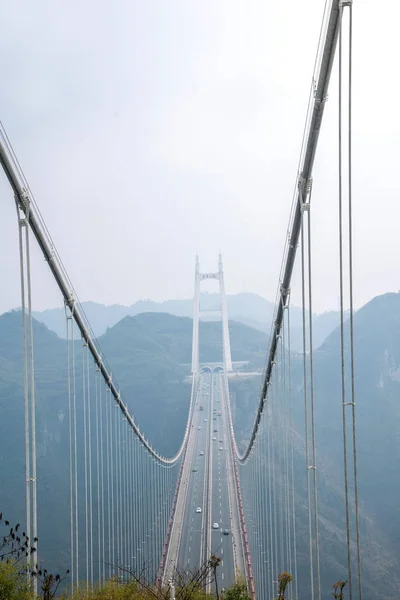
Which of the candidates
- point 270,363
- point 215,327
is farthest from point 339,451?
point 215,327

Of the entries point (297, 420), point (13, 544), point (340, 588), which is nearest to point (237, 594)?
point (340, 588)

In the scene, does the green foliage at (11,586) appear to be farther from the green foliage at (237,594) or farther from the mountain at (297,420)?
the mountain at (297,420)

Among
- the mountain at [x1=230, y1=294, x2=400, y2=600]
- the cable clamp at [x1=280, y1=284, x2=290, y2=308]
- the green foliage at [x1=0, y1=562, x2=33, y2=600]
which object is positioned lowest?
the mountain at [x1=230, y1=294, x2=400, y2=600]

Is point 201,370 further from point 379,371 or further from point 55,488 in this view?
point 55,488

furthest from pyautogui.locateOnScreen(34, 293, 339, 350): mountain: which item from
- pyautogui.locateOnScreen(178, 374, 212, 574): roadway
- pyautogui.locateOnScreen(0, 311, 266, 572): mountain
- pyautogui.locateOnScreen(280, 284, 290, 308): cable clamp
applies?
pyautogui.locateOnScreen(280, 284, 290, 308): cable clamp

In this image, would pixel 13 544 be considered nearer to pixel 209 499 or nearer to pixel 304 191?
pixel 304 191

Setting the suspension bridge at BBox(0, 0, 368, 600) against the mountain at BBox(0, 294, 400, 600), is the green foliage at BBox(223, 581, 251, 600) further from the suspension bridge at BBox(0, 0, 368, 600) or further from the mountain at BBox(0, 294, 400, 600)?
the mountain at BBox(0, 294, 400, 600)
